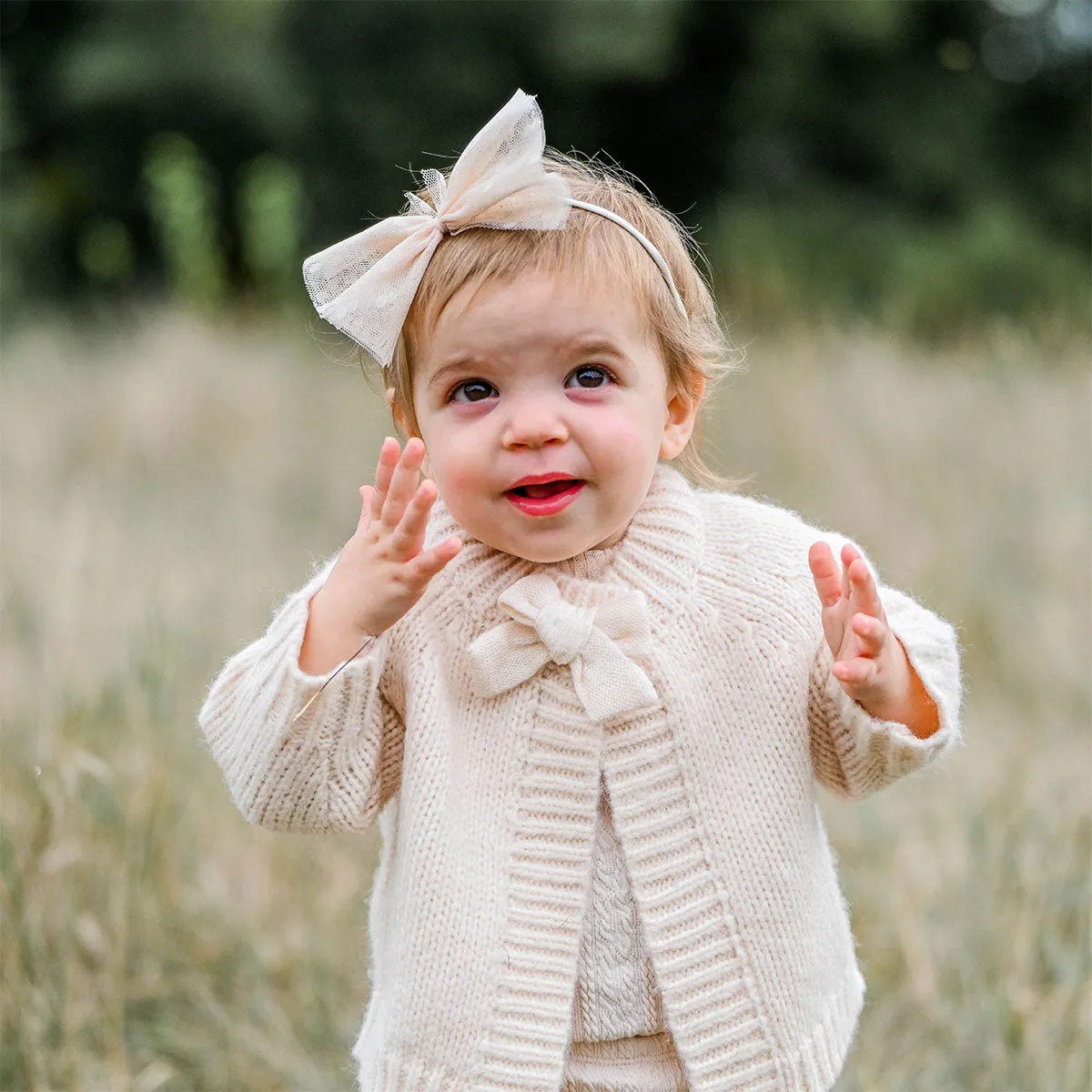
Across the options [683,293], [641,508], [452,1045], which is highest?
[683,293]

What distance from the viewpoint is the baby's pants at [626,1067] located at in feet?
5.17

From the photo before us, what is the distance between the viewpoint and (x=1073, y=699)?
13.1 ft

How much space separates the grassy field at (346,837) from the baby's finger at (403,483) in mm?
623

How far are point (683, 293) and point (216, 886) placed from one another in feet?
5.60

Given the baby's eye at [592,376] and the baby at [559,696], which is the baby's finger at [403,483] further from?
the baby's eye at [592,376]

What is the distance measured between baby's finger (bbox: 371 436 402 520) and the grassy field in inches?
22.4

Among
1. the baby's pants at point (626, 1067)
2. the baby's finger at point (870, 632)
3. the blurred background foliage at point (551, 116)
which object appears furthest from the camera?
the blurred background foliage at point (551, 116)

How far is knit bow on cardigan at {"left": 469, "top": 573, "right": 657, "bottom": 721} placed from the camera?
5.05ft

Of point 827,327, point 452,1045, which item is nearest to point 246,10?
point 827,327

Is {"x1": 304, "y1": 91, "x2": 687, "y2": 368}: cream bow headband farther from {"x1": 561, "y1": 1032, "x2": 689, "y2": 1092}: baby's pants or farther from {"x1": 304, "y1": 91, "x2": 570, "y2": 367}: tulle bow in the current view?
{"x1": 561, "y1": 1032, "x2": 689, "y2": 1092}: baby's pants

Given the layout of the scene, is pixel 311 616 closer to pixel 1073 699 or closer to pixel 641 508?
pixel 641 508

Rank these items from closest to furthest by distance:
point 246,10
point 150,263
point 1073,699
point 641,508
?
point 641,508, point 1073,699, point 246,10, point 150,263

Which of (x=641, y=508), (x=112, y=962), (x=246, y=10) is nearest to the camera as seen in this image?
(x=641, y=508)

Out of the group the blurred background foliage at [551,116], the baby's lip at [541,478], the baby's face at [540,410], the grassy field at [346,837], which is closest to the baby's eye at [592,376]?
the baby's face at [540,410]
